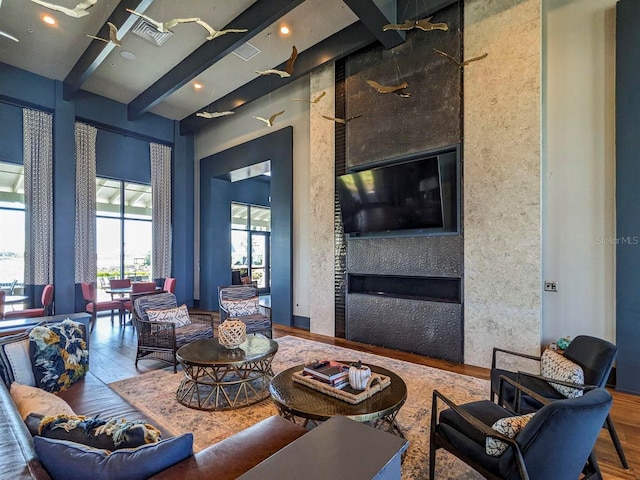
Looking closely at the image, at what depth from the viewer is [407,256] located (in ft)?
15.5

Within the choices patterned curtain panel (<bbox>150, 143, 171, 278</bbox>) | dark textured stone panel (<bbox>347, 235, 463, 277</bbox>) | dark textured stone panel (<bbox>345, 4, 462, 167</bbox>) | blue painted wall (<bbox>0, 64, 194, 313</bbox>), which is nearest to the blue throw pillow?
dark textured stone panel (<bbox>347, 235, 463, 277</bbox>)

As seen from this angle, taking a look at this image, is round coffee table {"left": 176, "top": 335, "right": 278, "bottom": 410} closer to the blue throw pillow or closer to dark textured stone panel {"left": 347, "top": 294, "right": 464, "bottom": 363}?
the blue throw pillow

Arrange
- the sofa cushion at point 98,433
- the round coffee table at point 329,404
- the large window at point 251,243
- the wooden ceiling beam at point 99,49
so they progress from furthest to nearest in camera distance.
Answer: the large window at point 251,243
the wooden ceiling beam at point 99,49
the round coffee table at point 329,404
the sofa cushion at point 98,433

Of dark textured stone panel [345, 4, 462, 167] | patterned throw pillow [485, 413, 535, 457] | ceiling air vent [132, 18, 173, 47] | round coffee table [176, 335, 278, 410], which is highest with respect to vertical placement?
ceiling air vent [132, 18, 173, 47]

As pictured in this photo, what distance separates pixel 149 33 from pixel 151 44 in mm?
432

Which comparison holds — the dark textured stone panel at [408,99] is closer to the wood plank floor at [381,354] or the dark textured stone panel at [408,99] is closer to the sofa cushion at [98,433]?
the wood plank floor at [381,354]

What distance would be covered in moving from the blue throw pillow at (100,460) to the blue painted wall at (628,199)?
4.13 m

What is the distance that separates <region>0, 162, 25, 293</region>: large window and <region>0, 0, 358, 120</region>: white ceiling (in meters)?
2.05

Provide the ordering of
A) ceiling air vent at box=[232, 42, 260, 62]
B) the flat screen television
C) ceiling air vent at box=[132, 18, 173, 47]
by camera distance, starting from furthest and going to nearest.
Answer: ceiling air vent at box=[232, 42, 260, 62] < ceiling air vent at box=[132, 18, 173, 47] < the flat screen television

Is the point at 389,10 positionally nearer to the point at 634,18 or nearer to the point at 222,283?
the point at 634,18

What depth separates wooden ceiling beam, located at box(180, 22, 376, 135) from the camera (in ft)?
16.1

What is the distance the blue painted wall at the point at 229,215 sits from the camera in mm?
6484

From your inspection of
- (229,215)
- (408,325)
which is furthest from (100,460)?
(229,215)

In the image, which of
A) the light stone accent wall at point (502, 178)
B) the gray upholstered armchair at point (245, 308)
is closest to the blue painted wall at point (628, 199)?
the light stone accent wall at point (502, 178)
